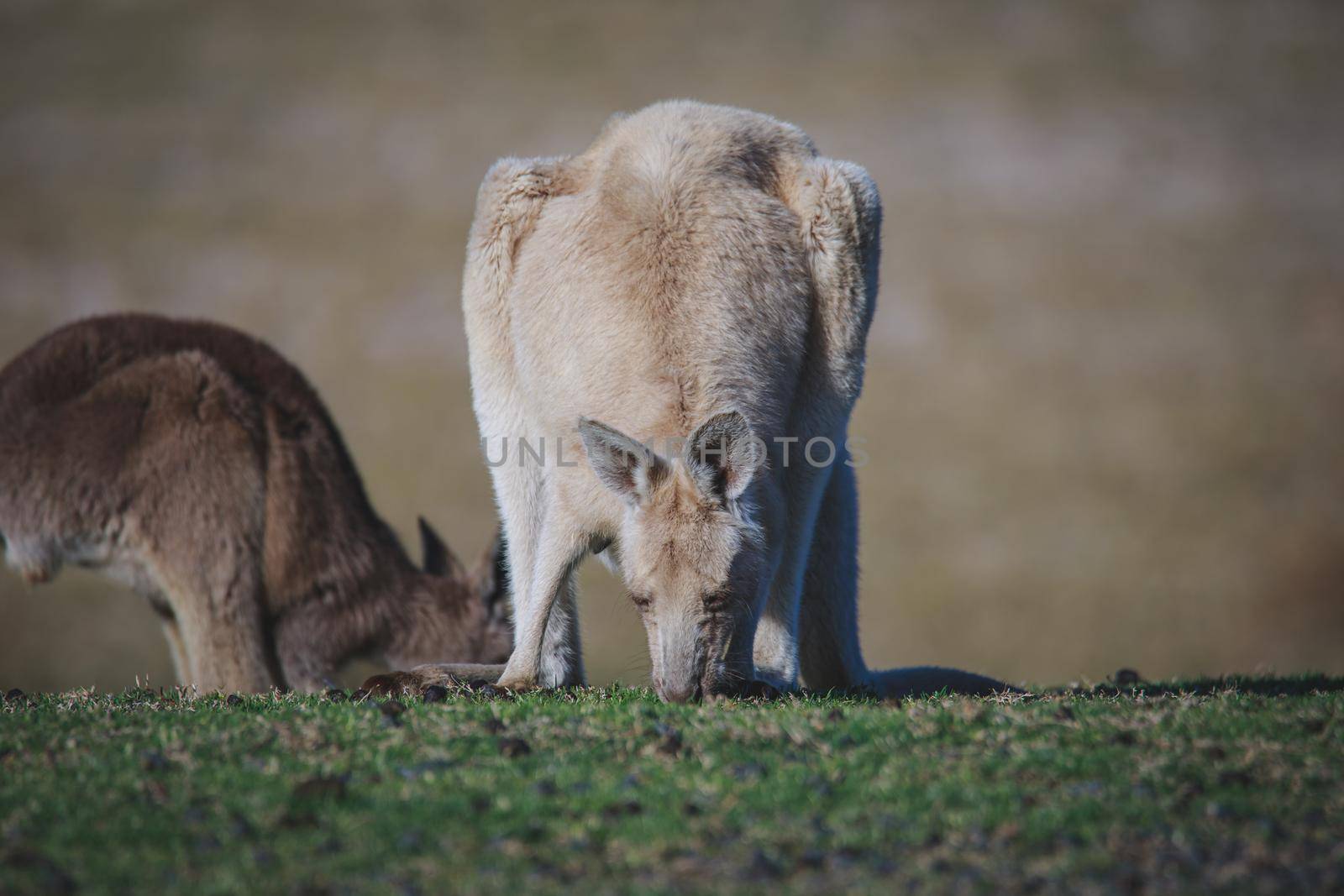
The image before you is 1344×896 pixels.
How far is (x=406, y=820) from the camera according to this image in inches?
146

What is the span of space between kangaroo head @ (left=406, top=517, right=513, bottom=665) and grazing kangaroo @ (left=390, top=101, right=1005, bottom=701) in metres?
2.48

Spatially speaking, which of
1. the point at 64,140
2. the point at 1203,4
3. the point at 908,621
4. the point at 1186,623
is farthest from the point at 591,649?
the point at 1203,4

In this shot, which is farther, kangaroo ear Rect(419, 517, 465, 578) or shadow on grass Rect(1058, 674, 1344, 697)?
kangaroo ear Rect(419, 517, 465, 578)

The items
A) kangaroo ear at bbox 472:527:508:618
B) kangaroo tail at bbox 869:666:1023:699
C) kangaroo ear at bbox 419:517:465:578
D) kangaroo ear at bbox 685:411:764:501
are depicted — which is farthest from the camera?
kangaroo ear at bbox 419:517:465:578

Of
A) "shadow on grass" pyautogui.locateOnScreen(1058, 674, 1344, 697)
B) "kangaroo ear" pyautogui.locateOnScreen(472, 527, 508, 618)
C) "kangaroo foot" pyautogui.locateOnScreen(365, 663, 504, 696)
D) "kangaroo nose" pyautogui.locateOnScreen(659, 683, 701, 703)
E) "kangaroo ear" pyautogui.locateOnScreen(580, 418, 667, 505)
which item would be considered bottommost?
"kangaroo foot" pyautogui.locateOnScreen(365, 663, 504, 696)

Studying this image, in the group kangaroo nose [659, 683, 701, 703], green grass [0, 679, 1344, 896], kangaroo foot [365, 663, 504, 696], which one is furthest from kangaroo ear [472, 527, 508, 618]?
kangaroo nose [659, 683, 701, 703]

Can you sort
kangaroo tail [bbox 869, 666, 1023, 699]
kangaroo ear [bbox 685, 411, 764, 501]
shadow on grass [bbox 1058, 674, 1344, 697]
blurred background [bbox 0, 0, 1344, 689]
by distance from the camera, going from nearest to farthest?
kangaroo ear [bbox 685, 411, 764, 501] → shadow on grass [bbox 1058, 674, 1344, 697] → kangaroo tail [bbox 869, 666, 1023, 699] → blurred background [bbox 0, 0, 1344, 689]

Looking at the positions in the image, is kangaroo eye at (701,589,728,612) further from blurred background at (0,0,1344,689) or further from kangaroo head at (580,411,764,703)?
blurred background at (0,0,1344,689)

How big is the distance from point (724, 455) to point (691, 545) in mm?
341

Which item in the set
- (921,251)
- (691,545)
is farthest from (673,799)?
(921,251)

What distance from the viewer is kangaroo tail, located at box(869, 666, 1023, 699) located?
20.7 feet

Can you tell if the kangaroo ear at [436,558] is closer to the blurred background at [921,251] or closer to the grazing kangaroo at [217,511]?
the grazing kangaroo at [217,511]

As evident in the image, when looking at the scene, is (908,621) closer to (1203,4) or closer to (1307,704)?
(1307,704)

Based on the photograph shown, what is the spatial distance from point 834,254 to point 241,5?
47.6 meters
